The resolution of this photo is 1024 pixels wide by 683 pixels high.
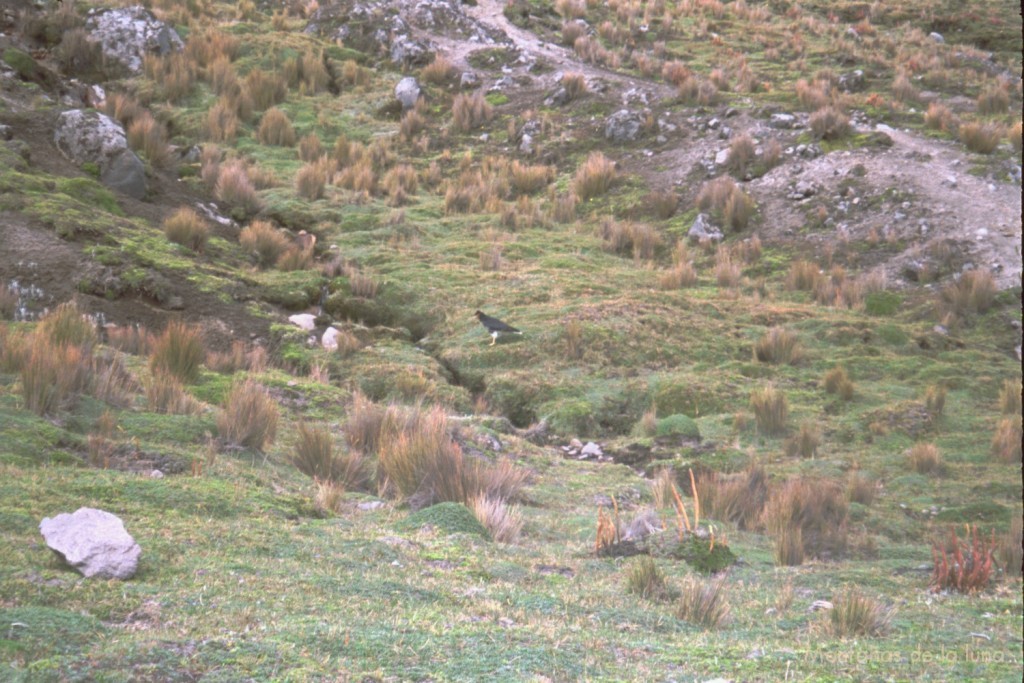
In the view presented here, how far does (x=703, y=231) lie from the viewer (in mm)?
16094

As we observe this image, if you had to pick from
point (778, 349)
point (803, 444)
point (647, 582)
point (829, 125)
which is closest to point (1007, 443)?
point (803, 444)

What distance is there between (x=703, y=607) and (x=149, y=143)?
12.8 m

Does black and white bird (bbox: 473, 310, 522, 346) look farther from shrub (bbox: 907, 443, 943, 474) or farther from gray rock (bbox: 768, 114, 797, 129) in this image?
gray rock (bbox: 768, 114, 797, 129)

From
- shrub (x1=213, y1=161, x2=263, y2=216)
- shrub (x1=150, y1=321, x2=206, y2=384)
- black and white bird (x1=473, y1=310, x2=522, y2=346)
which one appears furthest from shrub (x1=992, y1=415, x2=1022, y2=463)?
shrub (x1=213, y1=161, x2=263, y2=216)

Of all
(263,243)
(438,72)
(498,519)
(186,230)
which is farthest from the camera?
(438,72)

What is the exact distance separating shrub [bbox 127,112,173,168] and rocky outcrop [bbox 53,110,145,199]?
1578 mm

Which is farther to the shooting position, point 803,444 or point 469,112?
point 469,112

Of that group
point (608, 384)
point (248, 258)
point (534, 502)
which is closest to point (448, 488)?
point (534, 502)

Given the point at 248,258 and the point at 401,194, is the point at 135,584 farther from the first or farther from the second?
the point at 401,194

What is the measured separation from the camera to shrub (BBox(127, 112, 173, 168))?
48.1 feet

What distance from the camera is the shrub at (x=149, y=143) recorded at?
14656 mm

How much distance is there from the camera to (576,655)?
375cm

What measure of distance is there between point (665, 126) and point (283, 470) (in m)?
14.6

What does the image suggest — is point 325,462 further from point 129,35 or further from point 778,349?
point 129,35
